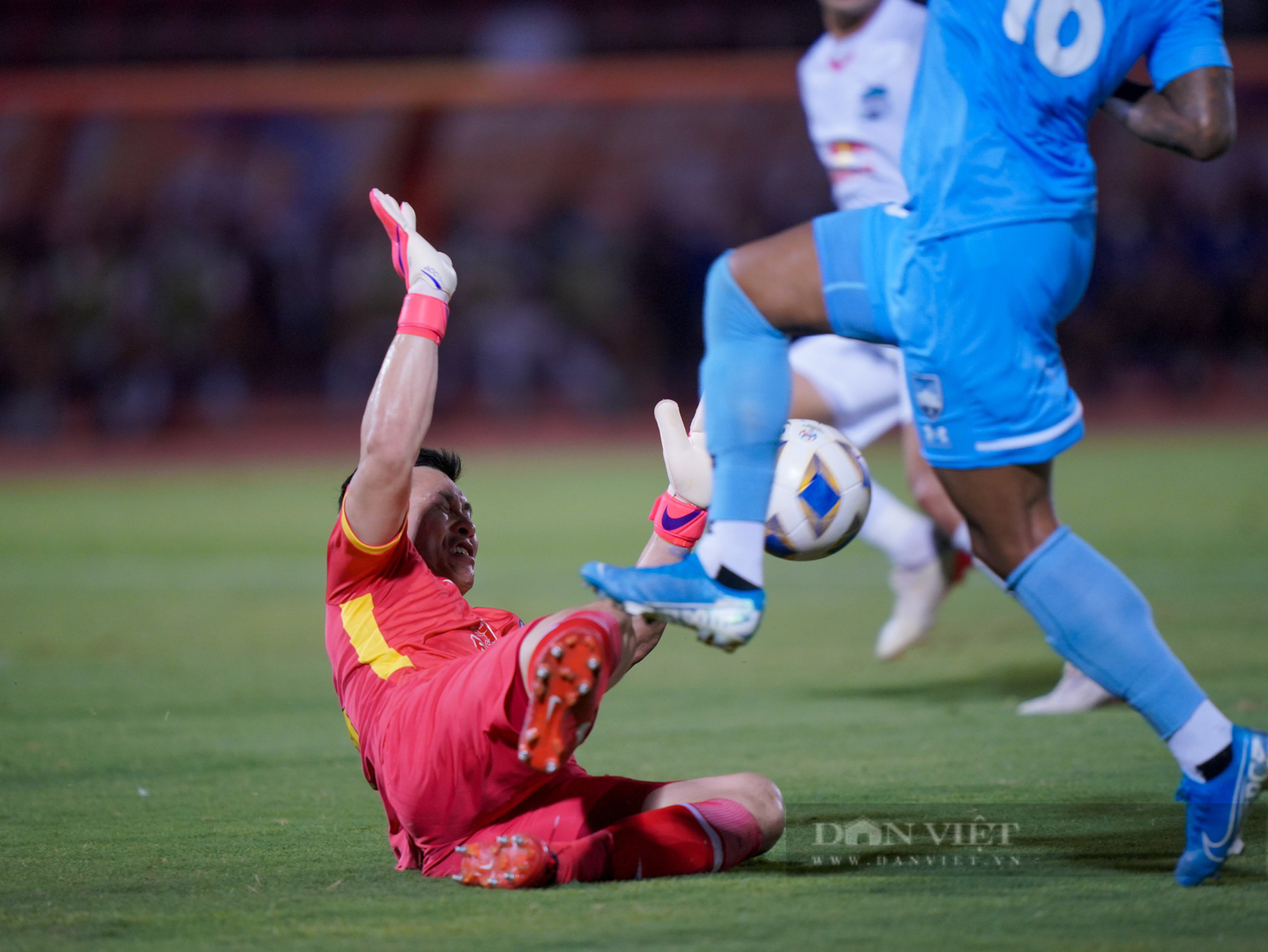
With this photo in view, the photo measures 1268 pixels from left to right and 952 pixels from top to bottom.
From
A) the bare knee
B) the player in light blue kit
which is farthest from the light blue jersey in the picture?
the bare knee

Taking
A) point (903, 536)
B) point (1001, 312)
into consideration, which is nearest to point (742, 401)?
point (1001, 312)

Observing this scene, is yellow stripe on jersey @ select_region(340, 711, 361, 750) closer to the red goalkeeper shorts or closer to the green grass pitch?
the red goalkeeper shorts

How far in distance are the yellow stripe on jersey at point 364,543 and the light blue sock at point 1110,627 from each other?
1288 millimetres

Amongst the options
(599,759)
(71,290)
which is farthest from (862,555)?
(71,290)

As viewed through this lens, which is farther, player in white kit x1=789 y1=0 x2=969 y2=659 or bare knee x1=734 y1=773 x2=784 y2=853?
player in white kit x1=789 y1=0 x2=969 y2=659

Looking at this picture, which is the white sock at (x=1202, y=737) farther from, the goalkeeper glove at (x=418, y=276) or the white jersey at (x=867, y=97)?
the white jersey at (x=867, y=97)

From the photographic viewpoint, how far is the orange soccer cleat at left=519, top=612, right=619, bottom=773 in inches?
96.2

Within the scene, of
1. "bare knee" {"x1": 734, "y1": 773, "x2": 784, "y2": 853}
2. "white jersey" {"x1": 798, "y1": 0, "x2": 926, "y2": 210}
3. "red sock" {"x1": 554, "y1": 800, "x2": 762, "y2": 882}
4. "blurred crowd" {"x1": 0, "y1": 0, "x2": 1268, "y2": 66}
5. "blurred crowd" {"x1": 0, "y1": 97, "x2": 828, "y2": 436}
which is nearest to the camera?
"red sock" {"x1": 554, "y1": 800, "x2": 762, "y2": 882}

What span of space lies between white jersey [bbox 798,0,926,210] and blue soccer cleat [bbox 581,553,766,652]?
2840 mm

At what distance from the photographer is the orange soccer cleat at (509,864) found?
8.71ft

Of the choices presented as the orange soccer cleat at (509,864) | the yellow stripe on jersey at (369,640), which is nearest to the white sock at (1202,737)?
the orange soccer cleat at (509,864)

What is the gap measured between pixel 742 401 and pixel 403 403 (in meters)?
0.74

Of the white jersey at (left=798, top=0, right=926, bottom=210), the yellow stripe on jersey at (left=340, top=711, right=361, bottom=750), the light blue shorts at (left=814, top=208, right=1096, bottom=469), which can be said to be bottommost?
the yellow stripe on jersey at (left=340, top=711, right=361, bottom=750)

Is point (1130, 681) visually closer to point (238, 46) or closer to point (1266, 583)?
point (1266, 583)
